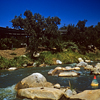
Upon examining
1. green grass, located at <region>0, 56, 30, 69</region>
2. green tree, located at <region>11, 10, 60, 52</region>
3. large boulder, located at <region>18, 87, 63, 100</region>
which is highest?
green tree, located at <region>11, 10, 60, 52</region>

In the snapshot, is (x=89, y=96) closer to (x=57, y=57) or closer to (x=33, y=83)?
(x=33, y=83)

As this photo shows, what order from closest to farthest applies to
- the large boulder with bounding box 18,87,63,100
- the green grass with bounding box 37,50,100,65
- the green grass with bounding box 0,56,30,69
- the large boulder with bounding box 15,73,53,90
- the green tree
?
the large boulder with bounding box 18,87,63,100 < the large boulder with bounding box 15,73,53,90 < the green grass with bounding box 0,56,30,69 < the green grass with bounding box 37,50,100,65 < the green tree

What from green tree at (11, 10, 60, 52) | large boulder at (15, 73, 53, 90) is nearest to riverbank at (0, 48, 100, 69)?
green tree at (11, 10, 60, 52)

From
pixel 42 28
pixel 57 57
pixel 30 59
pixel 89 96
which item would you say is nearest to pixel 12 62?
pixel 30 59

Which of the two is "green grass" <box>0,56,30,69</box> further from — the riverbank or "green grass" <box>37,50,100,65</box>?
"green grass" <box>37,50,100,65</box>

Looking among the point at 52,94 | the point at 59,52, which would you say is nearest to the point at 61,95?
the point at 52,94

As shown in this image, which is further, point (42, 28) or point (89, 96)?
point (42, 28)

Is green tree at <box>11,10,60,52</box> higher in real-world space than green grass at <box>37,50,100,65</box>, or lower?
higher

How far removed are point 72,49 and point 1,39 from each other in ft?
55.0

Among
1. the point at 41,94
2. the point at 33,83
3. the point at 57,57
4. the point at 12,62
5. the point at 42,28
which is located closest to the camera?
the point at 41,94

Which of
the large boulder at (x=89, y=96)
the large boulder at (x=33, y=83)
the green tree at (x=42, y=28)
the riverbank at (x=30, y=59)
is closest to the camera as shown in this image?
the large boulder at (x=89, y=96)

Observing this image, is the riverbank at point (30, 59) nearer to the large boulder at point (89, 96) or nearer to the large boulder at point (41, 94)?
the large boulder at point (41, 94)

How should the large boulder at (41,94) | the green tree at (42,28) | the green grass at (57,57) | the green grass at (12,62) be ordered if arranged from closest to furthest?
1. the large boulder at (41,94)
2. the green grass at (12,62)
3. the green grass at (57,57)
4. the green tree at (42,28)

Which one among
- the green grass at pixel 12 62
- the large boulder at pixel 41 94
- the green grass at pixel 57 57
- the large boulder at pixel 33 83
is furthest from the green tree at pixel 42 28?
the large boulder at pixel 41 94
